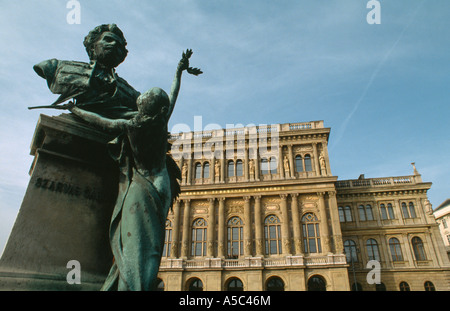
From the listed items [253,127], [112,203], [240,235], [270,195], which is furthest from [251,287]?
[112,203]

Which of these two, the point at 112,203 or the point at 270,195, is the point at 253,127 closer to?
the point at 270,195

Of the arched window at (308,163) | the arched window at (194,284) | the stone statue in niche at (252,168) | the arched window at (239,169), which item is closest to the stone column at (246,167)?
the stone statue in niche at (252,168)

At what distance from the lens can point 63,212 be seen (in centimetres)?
252

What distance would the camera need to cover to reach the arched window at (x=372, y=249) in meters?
29.5

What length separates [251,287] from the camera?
2512 cm

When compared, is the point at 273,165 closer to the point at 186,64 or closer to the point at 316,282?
the point at 316,282

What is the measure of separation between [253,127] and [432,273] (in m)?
21.4

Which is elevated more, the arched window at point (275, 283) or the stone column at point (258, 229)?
the stone column at point (258, 229)

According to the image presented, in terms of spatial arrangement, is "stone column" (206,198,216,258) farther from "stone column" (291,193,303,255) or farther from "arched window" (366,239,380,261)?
"arched window" (366,239,380,261)

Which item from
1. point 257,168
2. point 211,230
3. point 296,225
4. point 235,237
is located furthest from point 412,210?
point 211,230

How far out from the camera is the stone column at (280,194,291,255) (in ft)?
86.3

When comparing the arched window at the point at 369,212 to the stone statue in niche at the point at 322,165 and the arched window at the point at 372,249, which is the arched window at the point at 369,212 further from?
the stone statue in niche at the point at 322,165

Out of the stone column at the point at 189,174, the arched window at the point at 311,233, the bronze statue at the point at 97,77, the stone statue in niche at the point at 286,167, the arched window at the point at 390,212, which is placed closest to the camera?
the bronze statue at the point at 97,77

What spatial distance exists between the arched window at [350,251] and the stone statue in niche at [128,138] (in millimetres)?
30817
